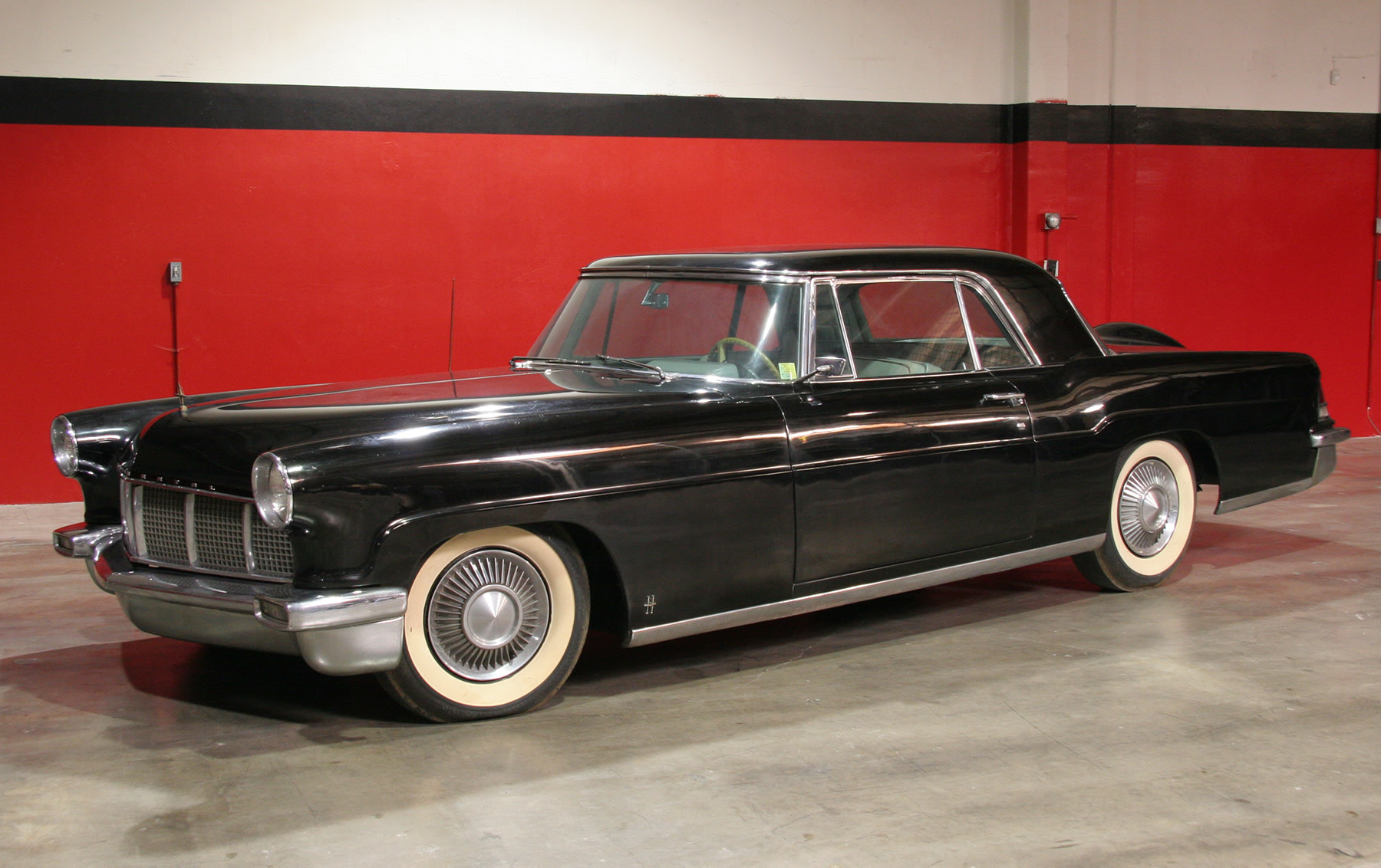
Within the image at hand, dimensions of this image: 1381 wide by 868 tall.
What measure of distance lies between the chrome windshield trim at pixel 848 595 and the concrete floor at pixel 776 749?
8.7 inches

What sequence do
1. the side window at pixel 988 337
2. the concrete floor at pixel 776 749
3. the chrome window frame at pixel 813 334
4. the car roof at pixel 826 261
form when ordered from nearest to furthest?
the concrete floor at pixel 776 749 < the chrome window frame at pixel 813 334 < the car roof at pixel 826 261 < the side window at pixel 988 337

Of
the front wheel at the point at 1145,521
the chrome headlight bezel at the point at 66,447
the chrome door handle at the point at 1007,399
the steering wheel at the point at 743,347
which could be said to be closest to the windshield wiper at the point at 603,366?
the steering wheel at the point at 743,347

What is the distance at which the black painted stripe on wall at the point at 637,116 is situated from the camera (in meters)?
7.15

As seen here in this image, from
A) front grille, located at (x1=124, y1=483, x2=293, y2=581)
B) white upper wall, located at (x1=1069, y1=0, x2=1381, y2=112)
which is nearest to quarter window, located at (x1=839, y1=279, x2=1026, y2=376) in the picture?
front grille, located at (x1=124, y1=483, x2=293, y2=581)

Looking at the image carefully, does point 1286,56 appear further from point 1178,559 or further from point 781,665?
point 781,665

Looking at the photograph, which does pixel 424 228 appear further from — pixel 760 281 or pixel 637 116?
pixel 760 281

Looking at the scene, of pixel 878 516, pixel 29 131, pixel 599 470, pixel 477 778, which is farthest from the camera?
pixel 29 131

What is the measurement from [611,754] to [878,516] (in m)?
1.30

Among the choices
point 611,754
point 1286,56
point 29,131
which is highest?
point 1286,56

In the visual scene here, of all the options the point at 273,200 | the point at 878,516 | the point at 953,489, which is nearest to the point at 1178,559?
the point at 953,489

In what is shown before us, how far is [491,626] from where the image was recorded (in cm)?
354

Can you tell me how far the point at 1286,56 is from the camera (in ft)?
32.0

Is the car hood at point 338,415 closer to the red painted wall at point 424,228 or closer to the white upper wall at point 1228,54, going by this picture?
the red painted wall at point 424,228

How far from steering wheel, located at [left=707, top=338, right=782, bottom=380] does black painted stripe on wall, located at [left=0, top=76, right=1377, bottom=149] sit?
407 centimetres
